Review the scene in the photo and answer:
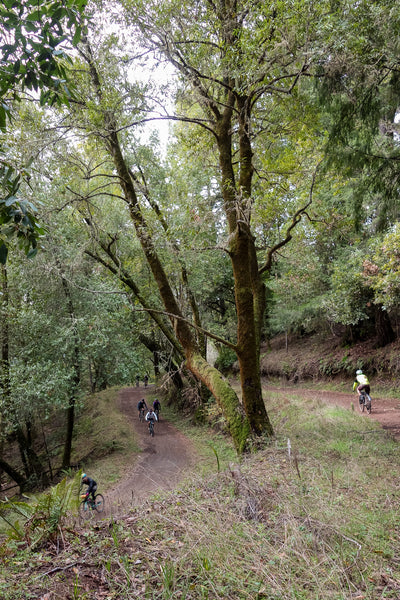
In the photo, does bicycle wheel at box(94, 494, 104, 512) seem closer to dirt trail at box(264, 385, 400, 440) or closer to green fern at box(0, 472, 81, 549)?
green fern at box(0, 472, 81, 549)

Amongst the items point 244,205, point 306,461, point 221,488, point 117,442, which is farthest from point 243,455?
point 117,442

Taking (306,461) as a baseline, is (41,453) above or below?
below

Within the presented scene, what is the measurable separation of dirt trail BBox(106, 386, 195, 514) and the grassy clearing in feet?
12.6

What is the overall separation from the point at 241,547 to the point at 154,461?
10.8m

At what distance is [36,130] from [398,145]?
7442 mm

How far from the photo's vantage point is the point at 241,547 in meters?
3.03

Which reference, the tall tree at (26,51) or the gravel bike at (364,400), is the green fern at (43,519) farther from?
the gravel bike at (364,400)

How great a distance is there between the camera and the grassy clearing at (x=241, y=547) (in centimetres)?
257

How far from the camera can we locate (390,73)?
6.08m

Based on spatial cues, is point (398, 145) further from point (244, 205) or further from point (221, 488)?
point (221, 488)

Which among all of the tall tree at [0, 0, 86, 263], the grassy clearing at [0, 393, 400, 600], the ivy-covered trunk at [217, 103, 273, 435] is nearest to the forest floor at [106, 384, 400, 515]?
the ivy-covered trunk at [217, 103, 273, 435]

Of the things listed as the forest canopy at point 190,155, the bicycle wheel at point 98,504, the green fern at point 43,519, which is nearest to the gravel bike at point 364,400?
the forest canopy at point 190,155

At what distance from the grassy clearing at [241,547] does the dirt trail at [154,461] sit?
3.83 m

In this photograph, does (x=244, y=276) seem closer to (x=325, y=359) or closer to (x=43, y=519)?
(x=43, y=519)
